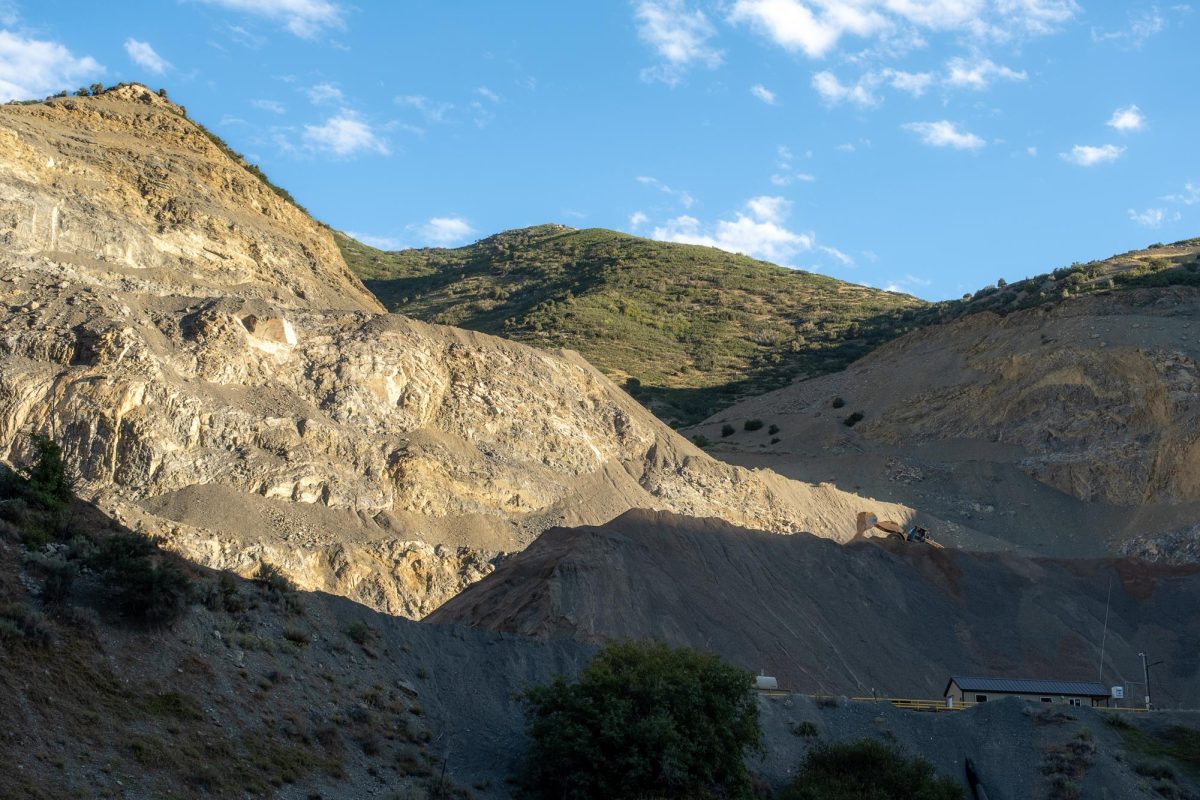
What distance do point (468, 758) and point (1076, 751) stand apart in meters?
15.0

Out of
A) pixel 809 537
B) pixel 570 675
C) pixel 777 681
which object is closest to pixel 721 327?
pixel 809 537

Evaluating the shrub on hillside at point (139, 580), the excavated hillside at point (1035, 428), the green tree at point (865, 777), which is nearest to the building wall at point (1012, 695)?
the green tree at point (865, 777)

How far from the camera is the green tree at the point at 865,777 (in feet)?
92.1

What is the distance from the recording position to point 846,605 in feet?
145

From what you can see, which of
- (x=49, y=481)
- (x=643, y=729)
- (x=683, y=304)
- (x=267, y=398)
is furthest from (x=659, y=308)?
(x=49, y=481)

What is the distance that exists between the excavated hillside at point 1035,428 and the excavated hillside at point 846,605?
374 inches

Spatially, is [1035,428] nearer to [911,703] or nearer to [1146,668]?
[1146,668]

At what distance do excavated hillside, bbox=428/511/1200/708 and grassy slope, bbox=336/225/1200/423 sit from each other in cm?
3515

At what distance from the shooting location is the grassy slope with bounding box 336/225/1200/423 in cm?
9206

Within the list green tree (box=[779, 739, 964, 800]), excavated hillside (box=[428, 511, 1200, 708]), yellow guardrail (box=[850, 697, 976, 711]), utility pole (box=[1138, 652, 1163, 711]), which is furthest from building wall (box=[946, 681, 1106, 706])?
green tree (box=[779, 739, 964, 800])

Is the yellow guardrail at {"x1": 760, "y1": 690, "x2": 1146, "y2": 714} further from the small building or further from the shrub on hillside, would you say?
the shrub on hillside

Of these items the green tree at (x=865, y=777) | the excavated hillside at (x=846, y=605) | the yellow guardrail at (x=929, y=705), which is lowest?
the green tree at (x=865, y=777)

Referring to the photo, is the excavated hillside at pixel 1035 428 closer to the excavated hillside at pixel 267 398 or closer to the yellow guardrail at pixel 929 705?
the excavated hillside at pixel 267 398

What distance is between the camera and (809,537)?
156 ft
